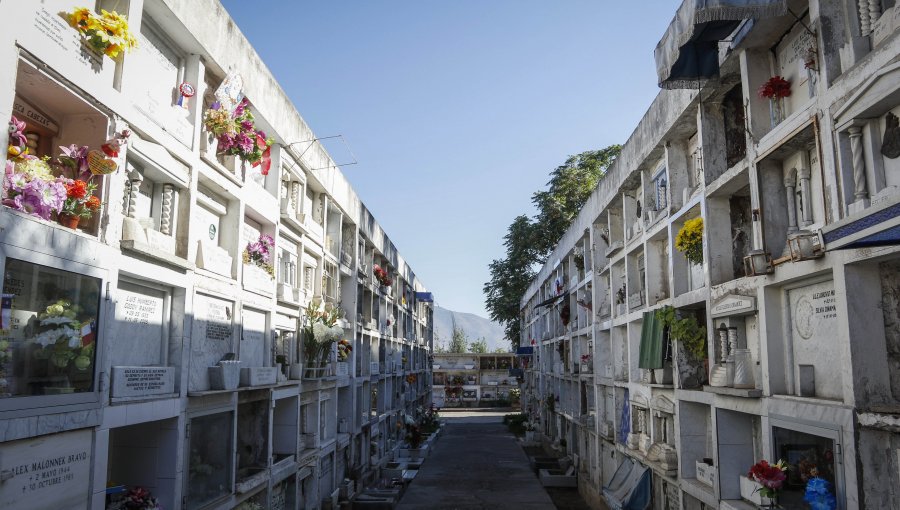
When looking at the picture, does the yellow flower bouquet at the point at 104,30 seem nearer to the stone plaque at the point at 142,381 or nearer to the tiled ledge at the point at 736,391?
A: the stone plaque at the point at 142,381

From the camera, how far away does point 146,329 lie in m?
11.1

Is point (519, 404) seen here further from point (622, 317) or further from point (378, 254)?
point (622, 317)

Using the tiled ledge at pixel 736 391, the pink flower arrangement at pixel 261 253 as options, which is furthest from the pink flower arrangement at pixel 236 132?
the tiled ledge at pixel 736 391

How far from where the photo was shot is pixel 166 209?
11.8 metres

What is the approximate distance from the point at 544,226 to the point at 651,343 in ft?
99.4

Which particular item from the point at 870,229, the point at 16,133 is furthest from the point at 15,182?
the point at 870,229

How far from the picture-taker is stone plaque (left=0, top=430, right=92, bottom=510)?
748 cm

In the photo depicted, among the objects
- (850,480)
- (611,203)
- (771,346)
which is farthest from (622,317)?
(850,480)

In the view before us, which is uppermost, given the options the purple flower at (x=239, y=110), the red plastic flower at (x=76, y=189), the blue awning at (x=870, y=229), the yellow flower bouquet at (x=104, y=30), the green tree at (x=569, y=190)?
the green tree at (x=569, y=190)

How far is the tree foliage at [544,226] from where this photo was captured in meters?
45.3

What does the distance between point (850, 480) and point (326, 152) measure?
56.3 ft

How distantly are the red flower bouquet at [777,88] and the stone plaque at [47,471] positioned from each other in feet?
38.3

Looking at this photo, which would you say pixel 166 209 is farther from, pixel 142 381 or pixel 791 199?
pixel 791 199

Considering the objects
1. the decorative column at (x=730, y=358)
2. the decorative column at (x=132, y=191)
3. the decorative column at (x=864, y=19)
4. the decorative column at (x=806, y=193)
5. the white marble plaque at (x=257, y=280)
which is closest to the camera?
the decorative column at (x=864, y=19)
